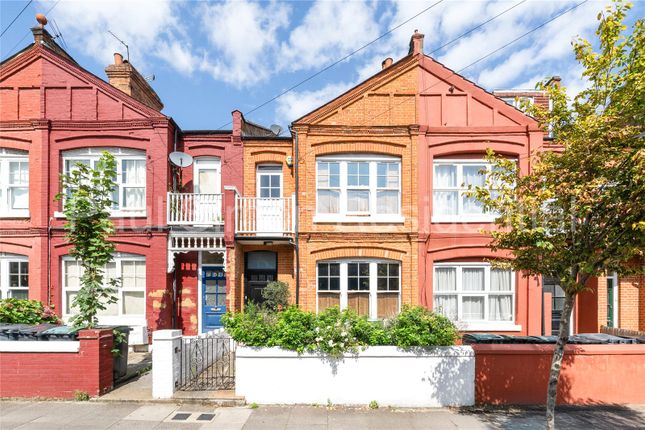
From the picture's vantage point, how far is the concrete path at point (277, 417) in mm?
5746

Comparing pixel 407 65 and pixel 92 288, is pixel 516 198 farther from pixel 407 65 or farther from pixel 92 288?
pixel 92 288

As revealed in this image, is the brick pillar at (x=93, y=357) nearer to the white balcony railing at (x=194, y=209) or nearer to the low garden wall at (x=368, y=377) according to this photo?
the low garden wall at (x=368, y=377)

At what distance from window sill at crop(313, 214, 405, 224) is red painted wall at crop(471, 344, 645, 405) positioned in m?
4.69

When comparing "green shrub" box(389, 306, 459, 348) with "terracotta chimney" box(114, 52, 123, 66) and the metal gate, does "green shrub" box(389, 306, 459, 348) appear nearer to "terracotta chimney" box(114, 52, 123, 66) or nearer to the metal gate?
the metal gate

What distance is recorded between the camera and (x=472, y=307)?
1075 centimetres

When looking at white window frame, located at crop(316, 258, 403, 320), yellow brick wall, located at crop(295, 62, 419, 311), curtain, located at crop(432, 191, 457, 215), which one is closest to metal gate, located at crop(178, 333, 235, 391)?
yellow brick wall, located at crop(295, 62, 419, 311)

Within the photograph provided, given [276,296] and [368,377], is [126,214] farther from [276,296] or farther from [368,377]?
[368,377]

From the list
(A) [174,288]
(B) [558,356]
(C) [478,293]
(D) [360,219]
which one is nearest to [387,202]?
(D) [360,219]

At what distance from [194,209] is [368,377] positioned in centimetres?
732

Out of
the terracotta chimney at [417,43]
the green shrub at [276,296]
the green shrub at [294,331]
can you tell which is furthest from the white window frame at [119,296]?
the terracotta chimney at [417,43]

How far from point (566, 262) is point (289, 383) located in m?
5.10

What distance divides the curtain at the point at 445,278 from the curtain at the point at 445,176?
2656 mm

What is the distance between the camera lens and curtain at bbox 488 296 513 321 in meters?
10.6

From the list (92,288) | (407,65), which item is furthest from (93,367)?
(407,65)
